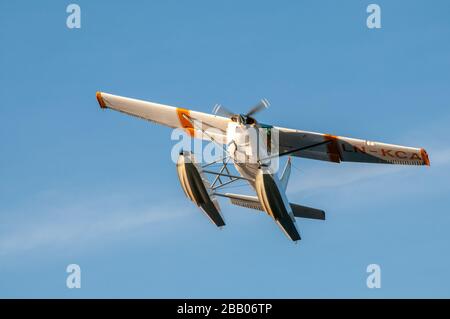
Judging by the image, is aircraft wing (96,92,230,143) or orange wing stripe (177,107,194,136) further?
orange wing stripe (177,107,194,136)

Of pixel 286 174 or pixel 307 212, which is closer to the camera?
pixel 286 174

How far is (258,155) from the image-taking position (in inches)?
1752

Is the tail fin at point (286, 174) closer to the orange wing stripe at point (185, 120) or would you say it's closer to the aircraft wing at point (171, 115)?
the aircraft wing at point (171, 115)

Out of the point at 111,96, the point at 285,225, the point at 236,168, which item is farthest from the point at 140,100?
the point at 285,225

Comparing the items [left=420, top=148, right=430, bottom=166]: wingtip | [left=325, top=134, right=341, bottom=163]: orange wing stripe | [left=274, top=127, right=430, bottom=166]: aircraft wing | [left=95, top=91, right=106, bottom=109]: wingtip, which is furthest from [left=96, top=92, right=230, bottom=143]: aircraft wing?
[left=420, top=148, right=430, bottom=166]: wingtip

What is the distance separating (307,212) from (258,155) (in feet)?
18.3

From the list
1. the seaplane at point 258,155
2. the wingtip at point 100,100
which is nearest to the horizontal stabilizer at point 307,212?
the seaplane at point 258,155

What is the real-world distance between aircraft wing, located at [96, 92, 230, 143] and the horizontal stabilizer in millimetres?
4735

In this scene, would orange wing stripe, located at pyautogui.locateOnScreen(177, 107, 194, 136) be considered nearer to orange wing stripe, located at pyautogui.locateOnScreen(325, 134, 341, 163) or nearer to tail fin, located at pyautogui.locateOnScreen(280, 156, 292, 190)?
tail fin, located at pyautogui.locateOnScreen(280, 156, 292, 190)

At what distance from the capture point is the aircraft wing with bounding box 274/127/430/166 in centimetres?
4591

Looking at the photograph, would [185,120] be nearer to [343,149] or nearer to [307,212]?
[307,212]

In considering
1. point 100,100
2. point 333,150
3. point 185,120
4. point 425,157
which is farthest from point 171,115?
point 425,157

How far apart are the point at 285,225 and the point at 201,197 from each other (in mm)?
3810

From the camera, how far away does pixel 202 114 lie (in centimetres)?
4812
